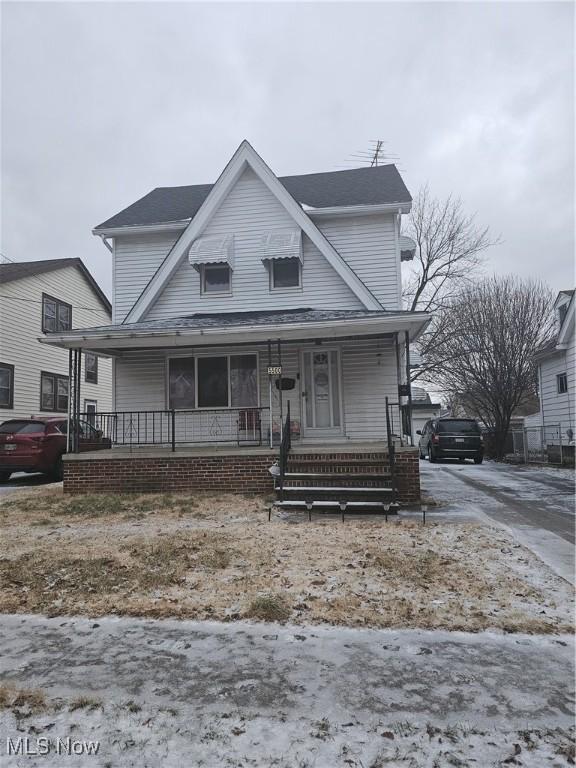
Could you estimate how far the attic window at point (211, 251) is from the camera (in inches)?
489

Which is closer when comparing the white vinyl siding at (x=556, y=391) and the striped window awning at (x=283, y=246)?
the striped window awning at (x=283, y=246)

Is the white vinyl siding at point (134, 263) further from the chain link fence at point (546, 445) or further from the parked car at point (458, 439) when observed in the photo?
the chain link fence at point (546, 445)

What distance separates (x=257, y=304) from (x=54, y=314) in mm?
12341

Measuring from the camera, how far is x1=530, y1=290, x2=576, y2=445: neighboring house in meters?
17.8

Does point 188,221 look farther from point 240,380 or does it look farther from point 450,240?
point 450,240

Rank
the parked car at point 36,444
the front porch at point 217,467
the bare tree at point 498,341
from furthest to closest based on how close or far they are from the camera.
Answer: the bare tree at point 498,341, the parked car at point 36,444, the front porch at point 217,467

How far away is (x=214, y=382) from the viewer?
12375 millimetres

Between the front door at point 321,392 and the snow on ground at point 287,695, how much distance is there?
841cm

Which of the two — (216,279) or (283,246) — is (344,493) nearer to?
(283,246)

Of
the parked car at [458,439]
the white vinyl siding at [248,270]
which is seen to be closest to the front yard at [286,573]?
the white vinyl siding at [248,270]

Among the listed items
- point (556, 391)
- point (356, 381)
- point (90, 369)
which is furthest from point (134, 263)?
point (556, 391)

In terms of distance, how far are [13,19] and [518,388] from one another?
2077cm

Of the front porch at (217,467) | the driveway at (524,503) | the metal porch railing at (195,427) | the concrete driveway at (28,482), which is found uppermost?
the metal porch railing at (195,427)

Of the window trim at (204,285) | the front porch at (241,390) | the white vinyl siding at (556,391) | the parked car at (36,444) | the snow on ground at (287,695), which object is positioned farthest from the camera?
the white vinyl siding at (556,391)
